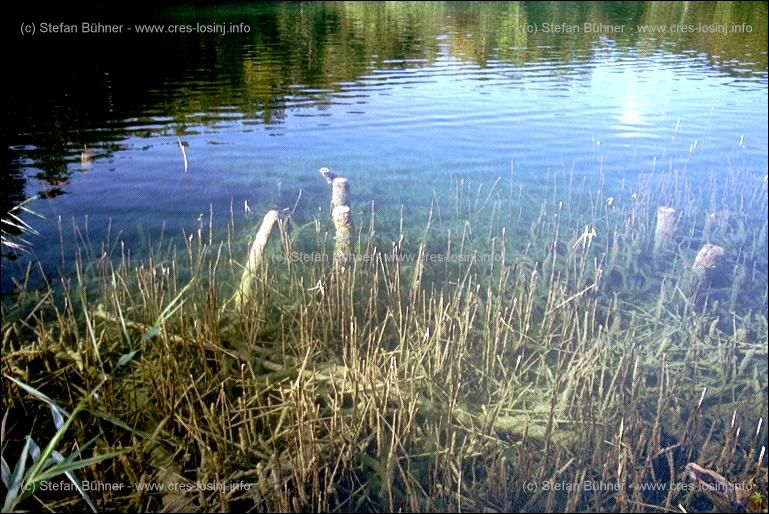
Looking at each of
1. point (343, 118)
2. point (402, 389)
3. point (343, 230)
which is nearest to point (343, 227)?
point (343, 230)

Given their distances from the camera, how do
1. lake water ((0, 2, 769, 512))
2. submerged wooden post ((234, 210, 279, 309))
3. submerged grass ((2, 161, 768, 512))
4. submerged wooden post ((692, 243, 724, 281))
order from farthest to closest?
1. submerged wooden post ((692, 243, 724, 281))
2. submerged wooden post ((234, 210, 279, 309))
3. lake water ((0, 2, 769, 512))
4. submerged grass ((2, 161, 768, 512))

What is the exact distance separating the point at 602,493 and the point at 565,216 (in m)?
4.47

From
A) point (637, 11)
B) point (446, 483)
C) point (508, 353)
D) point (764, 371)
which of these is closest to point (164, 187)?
point (508, 353)

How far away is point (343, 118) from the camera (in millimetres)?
13016

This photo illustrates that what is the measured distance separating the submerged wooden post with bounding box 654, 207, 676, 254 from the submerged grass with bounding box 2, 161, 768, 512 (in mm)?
279

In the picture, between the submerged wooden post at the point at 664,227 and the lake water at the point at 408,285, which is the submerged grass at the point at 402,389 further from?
the submerged wooden post at the point at 664,227

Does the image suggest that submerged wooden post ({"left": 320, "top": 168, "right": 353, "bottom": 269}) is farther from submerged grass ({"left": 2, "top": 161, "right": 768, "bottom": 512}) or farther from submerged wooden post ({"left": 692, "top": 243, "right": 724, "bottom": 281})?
submerged wooden post ({"left": 692, "top": 243, "right": 724, "bottom": 281})

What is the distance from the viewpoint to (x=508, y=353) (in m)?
4.57

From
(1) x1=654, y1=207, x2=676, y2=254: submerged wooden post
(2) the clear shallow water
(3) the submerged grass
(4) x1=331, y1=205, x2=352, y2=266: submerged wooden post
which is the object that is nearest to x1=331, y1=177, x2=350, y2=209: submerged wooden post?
(4) x1=331, y1=205, x2=352, y2=266: submerged wooden post

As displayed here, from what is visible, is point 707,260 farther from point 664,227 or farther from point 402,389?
point 402,389

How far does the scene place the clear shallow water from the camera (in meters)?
8.59

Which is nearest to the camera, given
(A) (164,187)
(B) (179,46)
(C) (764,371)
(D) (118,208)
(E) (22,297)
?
(C) (764,371)

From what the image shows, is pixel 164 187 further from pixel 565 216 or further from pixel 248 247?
pixel 565 216

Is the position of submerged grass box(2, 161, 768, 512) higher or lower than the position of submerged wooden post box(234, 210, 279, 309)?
lower
